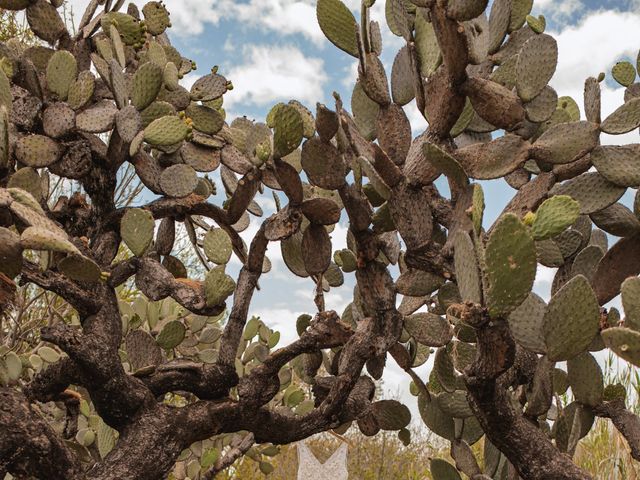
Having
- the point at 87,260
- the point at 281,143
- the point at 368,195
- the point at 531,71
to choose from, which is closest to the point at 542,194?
the point at 531,71

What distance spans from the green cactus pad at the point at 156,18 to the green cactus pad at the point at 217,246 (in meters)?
0.78

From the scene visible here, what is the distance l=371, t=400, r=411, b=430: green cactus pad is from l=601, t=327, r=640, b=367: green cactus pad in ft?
3.62

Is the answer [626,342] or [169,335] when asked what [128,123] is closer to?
[169,335]

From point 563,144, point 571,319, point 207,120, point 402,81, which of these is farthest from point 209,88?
point 571,319

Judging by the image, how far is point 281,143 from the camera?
180 centimetres

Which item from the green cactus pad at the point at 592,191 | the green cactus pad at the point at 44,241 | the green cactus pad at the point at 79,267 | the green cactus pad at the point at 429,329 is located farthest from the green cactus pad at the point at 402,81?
the green cactus pad at the point at 44,241

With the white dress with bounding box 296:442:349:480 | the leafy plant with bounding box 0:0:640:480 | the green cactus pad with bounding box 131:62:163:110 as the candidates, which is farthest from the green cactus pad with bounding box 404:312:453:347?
the white dress with bounding box 296:442:349:480

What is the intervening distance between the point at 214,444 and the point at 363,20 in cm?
307

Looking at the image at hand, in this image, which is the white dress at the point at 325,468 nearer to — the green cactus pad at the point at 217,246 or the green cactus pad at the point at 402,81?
the green cactus pad at the point at 217,246

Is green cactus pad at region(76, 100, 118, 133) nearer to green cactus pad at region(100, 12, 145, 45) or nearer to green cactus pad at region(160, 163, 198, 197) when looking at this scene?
green cactus pad at region(160, 163, 198, 197)

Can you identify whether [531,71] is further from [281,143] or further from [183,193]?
[183,193]

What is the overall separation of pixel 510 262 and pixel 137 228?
41.9 inches

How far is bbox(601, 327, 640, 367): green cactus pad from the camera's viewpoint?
1307 millimetres

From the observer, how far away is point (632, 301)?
1.45 m
